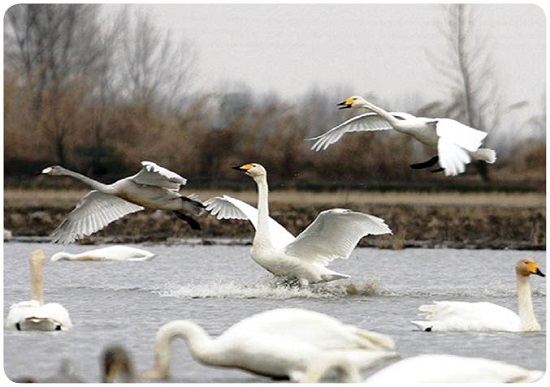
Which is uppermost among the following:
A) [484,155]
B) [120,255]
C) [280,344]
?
[484,155]

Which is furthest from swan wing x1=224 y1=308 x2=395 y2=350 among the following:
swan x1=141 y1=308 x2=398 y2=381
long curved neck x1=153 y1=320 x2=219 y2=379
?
long curved neck x1=153 y1=320 x2=219 y2=379

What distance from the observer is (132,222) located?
2128 centimetres

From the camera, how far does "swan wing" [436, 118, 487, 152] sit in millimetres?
10291

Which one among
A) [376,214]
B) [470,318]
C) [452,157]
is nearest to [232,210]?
[470,318]

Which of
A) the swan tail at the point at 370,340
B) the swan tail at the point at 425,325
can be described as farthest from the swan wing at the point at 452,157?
the swan tail at the point at 370,340

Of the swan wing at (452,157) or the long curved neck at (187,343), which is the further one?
the swan wing at (452,157)

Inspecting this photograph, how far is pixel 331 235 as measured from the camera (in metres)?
13.0

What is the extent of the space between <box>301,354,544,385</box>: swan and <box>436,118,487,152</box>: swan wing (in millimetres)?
3108

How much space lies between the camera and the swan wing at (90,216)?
1391 centimetres

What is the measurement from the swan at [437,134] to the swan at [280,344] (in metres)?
2.02

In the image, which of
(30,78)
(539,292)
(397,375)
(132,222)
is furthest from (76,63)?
(397,375)

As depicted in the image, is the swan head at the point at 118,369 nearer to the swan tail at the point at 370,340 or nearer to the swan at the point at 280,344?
the swan at the point at 280,344

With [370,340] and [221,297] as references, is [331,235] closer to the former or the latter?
[221,297]

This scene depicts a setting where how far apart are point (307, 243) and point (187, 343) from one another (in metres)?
5.48
